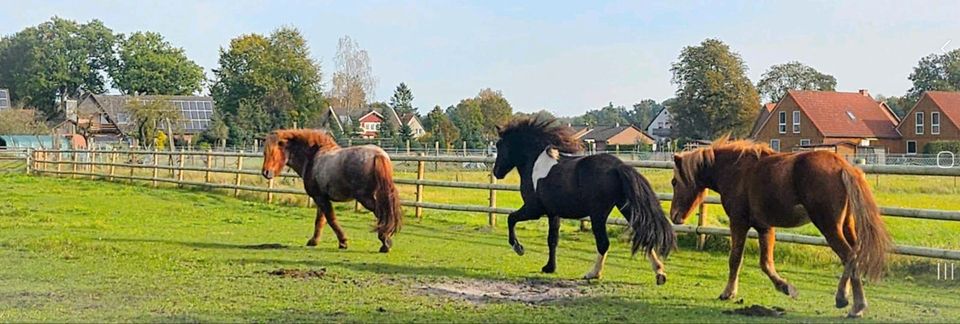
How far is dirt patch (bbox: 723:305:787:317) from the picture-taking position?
5629 millimetres

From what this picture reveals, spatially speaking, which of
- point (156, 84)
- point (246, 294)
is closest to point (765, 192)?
point (246, 294)

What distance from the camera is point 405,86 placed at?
83750mm

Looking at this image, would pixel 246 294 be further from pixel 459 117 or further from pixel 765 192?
pixel 459 117

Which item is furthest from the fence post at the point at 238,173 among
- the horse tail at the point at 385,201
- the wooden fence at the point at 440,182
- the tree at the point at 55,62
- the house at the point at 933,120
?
the tree at the point at 55,62

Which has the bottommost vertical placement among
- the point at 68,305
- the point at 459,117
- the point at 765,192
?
the point at 68,305

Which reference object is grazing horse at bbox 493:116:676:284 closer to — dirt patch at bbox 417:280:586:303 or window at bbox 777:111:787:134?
dirt patch at bbox 417:280:586:303

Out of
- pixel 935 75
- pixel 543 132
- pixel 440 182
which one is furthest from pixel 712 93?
pixel 543 132

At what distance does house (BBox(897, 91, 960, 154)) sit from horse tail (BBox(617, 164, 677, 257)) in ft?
141

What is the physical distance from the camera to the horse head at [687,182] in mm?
6672

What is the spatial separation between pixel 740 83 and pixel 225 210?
41741 mm

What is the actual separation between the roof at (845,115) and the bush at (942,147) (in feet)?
10.2

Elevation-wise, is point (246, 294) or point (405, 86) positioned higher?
point (405, 86)

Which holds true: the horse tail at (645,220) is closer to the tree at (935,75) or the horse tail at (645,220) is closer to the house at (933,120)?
the house at (933,120)

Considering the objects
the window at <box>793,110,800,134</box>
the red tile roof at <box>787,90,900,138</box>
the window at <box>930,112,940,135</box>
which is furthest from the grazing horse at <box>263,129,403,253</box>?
the window at <box>930,112,940,135</box>
